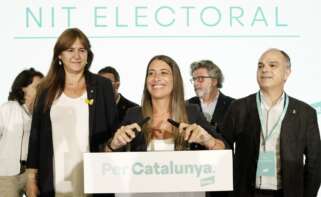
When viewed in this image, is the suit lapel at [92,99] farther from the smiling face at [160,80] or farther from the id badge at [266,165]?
the id badge at [266,165]

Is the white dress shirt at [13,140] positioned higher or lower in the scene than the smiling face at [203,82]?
lower

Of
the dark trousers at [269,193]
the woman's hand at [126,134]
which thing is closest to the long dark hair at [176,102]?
the woman's hand at [126,134]

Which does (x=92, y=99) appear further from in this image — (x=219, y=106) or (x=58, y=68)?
(x=219, y=106)

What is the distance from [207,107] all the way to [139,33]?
779mm

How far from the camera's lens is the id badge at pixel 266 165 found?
3.50 m

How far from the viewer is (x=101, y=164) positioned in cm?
278

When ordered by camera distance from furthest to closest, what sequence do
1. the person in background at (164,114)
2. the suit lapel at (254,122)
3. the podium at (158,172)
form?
the suit lapel at (254,122) < the person in background at (164,114) < the podium at (158,172)

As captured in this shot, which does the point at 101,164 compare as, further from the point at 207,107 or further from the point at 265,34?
the point at 265,34

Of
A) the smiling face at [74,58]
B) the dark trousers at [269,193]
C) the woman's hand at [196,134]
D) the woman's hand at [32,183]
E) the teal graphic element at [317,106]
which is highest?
the smiling face at [74,58]

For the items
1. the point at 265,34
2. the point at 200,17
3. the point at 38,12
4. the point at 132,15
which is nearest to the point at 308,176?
the point at 265,34

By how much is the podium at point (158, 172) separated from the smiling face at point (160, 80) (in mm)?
581

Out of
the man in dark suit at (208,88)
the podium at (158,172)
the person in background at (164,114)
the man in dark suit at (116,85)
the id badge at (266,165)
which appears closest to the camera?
the podium at (158,172)

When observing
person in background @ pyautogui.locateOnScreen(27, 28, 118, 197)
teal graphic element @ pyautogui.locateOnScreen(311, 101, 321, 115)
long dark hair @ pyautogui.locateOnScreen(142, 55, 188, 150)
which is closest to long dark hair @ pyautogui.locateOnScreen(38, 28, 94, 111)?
person in background @ pyautogui.locateOnScreen(27, 28, 118, 197)

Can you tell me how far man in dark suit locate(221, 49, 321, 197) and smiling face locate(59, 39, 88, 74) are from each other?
44.6 inches
